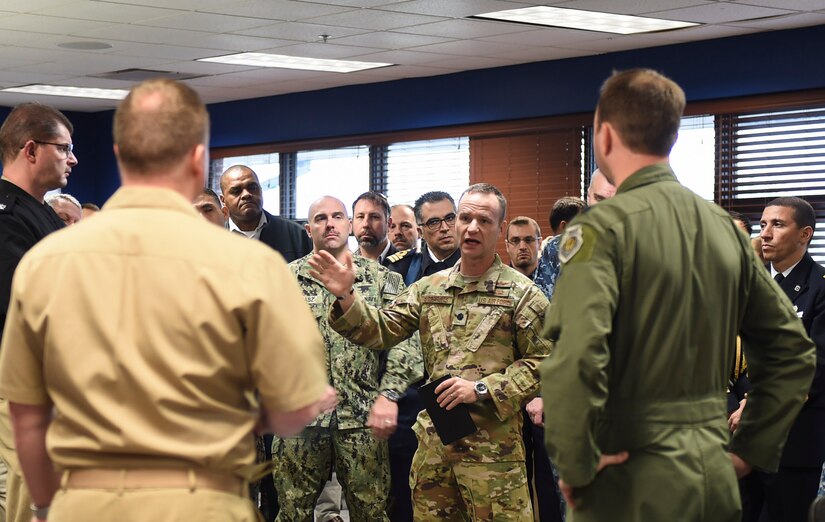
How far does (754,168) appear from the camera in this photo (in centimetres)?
841

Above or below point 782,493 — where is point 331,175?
above

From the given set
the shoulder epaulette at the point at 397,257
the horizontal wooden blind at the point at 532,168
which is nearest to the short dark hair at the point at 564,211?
the shoulder epaulette at the point at 397,257

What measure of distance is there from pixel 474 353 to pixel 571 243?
1553 millimetres

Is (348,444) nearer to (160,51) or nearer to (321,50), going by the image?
(321,50)

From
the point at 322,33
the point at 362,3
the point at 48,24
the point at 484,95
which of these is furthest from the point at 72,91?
the point at 362,3

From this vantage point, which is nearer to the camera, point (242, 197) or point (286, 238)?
point (242, 197)

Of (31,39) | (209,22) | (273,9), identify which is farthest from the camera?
(31,39)

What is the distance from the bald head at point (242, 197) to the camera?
5438mm

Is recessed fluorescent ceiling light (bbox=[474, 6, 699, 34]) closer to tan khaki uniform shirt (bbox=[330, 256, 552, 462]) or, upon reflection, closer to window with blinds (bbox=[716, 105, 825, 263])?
window with blinds (bbox=[716, 105, 825, 263])

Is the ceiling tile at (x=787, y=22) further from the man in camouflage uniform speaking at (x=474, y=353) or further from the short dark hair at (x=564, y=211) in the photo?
the man in camouflage uniform speaking at (x=474, y=353)

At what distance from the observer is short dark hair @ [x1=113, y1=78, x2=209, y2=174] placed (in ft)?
6.43

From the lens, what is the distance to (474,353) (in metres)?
3.79

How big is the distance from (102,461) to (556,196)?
26.3 ft

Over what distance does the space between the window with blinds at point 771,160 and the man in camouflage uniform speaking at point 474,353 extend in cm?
494
